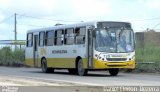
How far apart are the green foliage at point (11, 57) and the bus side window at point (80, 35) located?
2283 centimetres

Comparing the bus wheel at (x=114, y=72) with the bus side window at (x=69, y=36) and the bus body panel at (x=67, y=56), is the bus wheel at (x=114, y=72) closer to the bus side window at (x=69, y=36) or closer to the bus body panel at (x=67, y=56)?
the bus body panel at (x=67, y=56)

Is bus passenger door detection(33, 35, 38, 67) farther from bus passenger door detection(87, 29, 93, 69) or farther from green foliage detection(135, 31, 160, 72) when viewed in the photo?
bus passenger door detection(87, 29, 93, 69)

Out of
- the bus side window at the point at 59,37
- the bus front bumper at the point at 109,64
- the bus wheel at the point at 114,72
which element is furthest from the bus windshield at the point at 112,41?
the bus side window at the point at 59,37

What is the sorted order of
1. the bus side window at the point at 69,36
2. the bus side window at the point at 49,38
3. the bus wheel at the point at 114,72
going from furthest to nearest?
the bus side window at the point at 49,38 < the bus side window at the point at 69,36 < the bus wheel at the point at 114,72

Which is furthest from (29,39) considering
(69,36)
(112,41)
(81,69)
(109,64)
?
(109,64)

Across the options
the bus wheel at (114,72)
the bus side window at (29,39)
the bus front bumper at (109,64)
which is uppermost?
the bus side window at (29,39)

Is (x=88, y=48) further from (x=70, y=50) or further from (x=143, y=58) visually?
(x=143, y=58)

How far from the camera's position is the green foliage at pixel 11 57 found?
5495 centimetres

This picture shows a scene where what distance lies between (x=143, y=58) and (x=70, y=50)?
8.16 meters

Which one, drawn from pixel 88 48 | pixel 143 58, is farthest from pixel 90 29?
pixel 143 58

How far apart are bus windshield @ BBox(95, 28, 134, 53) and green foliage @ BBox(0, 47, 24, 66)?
81.7 ft

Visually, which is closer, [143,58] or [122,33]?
[122,33]

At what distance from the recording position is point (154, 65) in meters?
34.8

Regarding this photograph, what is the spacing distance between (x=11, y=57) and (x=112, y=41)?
2930cm
